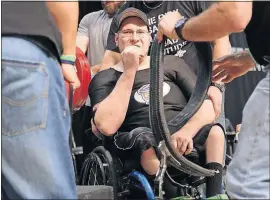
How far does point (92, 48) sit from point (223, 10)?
8.28 feet

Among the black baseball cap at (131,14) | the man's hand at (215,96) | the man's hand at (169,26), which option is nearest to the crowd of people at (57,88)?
the man's hand at (169,26)

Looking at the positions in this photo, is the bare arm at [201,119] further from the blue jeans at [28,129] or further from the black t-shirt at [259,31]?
the blue jeans at [28,129]

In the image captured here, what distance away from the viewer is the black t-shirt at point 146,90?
2.91 m

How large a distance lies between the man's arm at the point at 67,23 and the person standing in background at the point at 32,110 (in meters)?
0.09

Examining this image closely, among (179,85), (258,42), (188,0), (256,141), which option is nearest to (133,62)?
(179,85)

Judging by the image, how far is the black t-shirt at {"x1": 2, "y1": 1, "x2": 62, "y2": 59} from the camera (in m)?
1.68

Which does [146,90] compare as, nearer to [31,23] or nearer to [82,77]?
→ [82,77]

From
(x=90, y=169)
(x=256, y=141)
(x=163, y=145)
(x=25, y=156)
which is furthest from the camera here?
(x=90, y=169)

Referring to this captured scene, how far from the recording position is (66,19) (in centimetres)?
184

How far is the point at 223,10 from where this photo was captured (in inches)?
69.6

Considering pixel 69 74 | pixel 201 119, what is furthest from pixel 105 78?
pixel 69 74

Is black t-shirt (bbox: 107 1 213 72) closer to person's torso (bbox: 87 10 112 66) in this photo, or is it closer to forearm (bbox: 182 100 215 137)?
forearm (bbox: 182 100 215 137)

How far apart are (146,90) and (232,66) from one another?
30.2 inches

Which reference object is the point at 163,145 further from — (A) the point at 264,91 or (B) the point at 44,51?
(B) the point at 44,51
